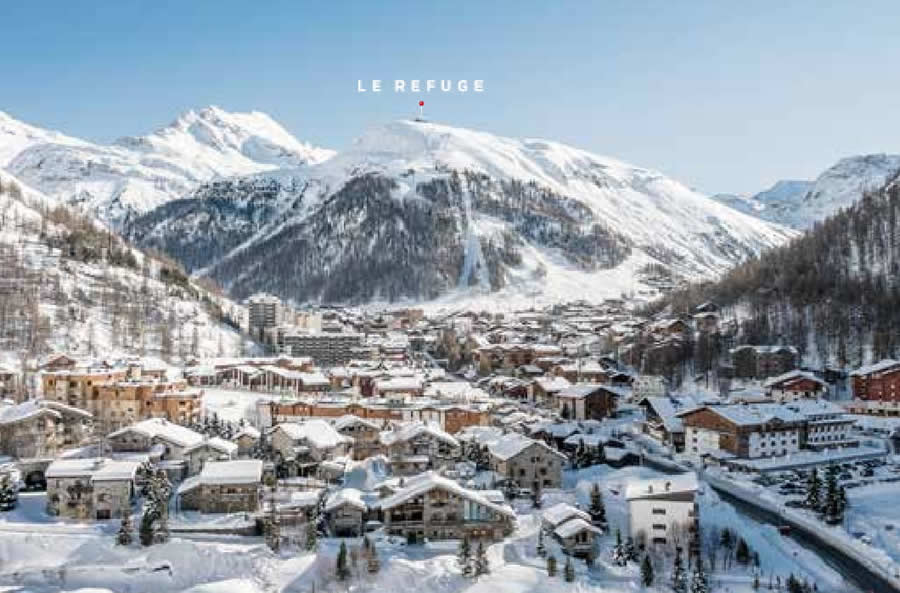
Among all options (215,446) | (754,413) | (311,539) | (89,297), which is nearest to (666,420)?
(754,413)

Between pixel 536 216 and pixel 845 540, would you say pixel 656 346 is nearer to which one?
pixel 845 540

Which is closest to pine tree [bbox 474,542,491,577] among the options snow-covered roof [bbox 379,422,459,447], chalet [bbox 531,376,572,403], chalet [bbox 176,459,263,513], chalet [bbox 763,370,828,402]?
chalet [bbox 176,459,263,513]

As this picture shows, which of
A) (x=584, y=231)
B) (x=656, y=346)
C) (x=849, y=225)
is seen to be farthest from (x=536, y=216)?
(x=656, y=346)

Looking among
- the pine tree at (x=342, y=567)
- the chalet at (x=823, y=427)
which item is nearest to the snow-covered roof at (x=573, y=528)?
the pine tree at (x=342, y=567)

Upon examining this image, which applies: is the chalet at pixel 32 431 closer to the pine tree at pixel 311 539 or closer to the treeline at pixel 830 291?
the pine tree at pixel 311 539

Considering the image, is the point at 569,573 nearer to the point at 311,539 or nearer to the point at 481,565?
the point at 481,565

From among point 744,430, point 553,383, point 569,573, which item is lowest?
point 569,573
